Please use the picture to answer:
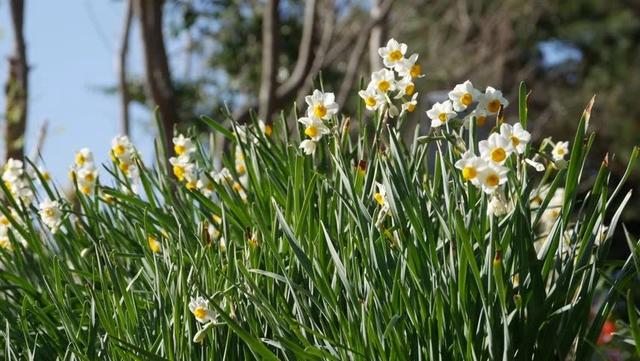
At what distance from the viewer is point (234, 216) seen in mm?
2412

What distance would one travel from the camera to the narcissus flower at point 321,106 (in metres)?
2.24

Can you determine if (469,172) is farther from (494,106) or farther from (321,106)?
(321,106)

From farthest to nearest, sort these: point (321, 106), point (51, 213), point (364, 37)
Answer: point (364, 37)
point (51, 213)
point (321, 106)

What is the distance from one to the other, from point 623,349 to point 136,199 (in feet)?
4.40

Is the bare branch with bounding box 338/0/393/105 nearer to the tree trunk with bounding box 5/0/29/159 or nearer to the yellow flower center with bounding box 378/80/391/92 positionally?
the tree trunk with bounding box 5/0/29/159

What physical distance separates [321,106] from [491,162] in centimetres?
49

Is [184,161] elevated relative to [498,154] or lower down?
elevated

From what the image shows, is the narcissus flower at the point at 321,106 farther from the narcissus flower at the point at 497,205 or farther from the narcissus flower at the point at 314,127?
the narcissus flower at the point at 497,205

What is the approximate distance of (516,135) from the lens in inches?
75.6

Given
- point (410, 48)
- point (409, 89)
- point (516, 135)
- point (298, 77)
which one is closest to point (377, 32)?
point (298, 77)

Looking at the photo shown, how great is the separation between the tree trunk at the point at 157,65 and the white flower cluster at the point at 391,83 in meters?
3.49

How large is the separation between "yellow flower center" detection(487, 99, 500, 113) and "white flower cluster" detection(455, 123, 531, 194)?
24 cm

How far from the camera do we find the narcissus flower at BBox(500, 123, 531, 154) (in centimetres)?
190

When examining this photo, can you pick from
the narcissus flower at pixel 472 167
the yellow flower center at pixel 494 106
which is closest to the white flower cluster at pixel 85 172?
the yellow flower center at pixel 494 106
